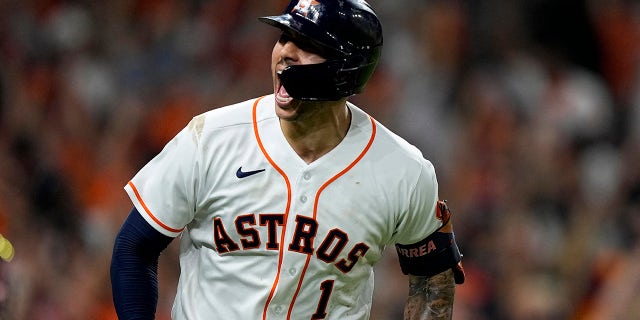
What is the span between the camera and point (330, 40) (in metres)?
2.83

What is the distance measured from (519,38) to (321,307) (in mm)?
3572

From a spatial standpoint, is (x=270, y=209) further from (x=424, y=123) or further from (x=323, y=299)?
(x=424, y=123)

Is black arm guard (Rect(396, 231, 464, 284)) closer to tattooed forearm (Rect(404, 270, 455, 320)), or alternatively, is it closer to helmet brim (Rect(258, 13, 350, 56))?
tattooed forearm (Rect(404, 270, 455, 320))

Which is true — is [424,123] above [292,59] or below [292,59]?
below

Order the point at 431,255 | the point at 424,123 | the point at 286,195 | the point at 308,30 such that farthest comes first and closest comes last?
the point at 424,123, the point at 431,255, the point at 286,195, the point at 308,30

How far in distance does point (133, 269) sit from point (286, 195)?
468 millimetres

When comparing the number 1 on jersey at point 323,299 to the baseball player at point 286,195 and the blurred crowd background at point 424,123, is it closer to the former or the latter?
the baseball player at point 286,195

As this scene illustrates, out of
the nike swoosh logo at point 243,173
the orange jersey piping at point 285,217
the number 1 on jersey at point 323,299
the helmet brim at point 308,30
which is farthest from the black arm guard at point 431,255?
the helmet brim at point 308,30

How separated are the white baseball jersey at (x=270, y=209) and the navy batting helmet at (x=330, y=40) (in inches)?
8.1

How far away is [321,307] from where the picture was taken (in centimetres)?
297

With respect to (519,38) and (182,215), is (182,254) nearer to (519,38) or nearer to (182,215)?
(182,215)

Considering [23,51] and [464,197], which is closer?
[464,197]

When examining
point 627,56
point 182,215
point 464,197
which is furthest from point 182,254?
point 627,56

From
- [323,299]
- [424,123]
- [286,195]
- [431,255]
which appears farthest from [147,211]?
[424,123]
